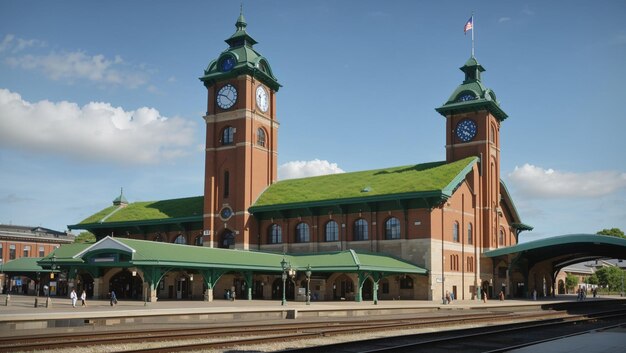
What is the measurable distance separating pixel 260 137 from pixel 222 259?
2207 cm

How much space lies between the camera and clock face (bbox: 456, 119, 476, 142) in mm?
69875

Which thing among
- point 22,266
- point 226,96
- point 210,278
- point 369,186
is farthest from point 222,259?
point 22,266

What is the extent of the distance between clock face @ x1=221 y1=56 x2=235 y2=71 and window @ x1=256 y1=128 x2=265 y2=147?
7681mm

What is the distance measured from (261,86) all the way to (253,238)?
57.1 ft

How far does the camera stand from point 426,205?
6006 centimetres

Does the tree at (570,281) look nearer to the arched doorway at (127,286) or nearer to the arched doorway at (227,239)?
the arched doorway at (227,239)

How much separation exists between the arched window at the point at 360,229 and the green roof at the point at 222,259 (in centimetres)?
464

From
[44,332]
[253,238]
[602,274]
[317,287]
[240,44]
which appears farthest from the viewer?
[602,274]

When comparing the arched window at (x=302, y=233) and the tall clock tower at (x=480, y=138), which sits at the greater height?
the tall clock tower at (x=480, y=138)

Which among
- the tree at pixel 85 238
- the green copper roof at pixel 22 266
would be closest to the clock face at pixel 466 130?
the green copper roof at pixel 22 266

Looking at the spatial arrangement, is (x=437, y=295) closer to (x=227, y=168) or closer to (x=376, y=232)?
(x=376, y=232)

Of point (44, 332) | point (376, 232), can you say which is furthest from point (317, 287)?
point (44, 332)

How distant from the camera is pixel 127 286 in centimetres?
6138

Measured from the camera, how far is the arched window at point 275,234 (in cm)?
6974
